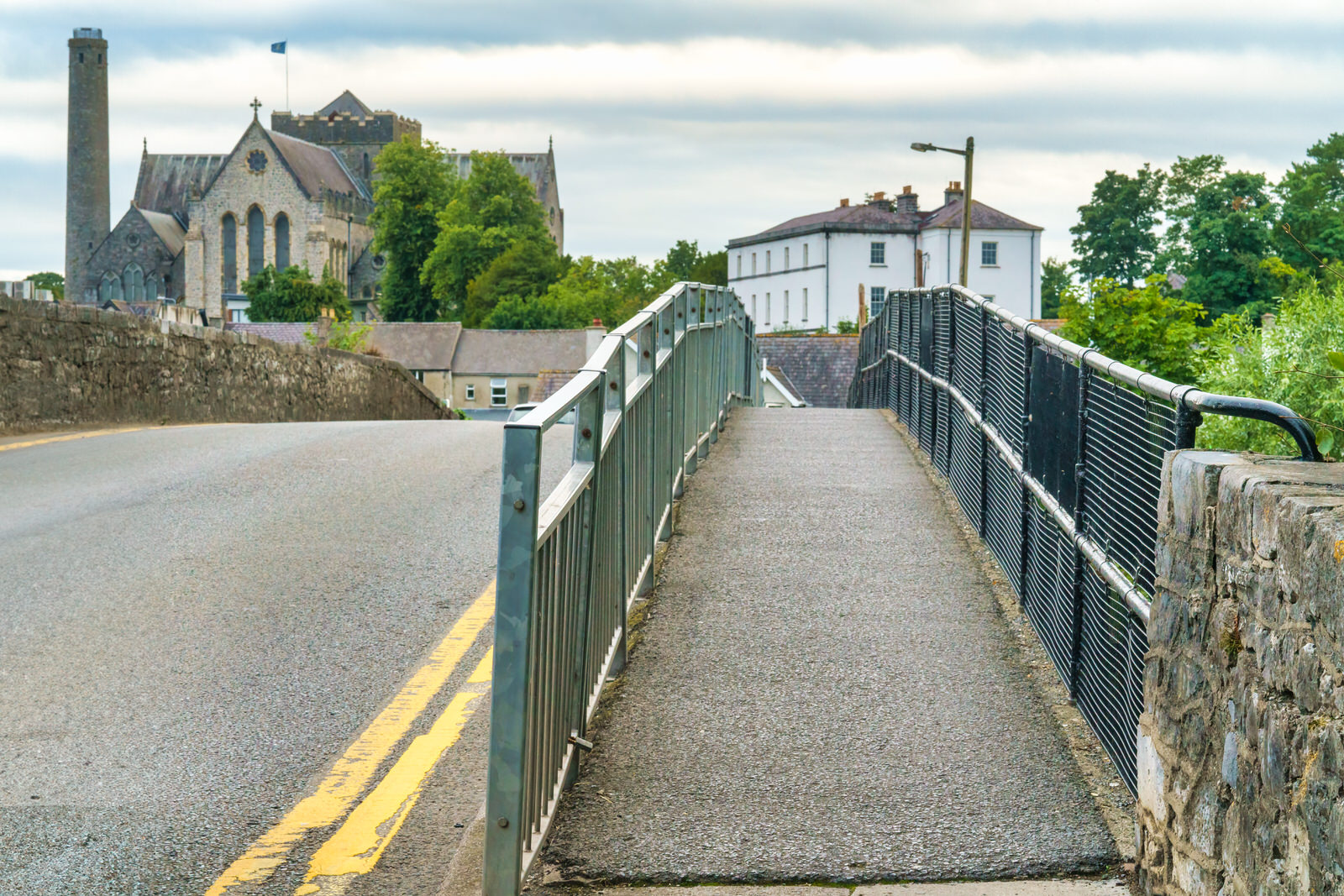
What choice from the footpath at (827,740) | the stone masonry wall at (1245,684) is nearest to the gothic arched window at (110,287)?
the footpath at (827,740)

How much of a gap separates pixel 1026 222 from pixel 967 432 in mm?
87132

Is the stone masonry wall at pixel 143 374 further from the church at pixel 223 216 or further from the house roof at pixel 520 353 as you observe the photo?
the church at pixel 223 216

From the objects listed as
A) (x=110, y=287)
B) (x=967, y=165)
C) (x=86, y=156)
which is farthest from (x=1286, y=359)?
(x=110, y=287)

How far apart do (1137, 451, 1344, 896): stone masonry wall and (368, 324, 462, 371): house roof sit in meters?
90.0

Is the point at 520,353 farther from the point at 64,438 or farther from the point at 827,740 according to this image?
the point at 827,740

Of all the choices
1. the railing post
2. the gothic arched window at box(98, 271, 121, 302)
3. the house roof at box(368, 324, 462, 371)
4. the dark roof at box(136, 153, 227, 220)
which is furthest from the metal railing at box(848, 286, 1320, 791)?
the dark roof at box(136, 153, 227, 220)

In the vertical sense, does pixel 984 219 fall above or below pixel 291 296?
above

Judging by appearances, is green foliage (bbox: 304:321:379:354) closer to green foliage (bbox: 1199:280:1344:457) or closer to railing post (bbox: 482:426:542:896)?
green foliage (bbox: 1199:280:1344:457)

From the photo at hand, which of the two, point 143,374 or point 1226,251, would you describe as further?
point 1226,251

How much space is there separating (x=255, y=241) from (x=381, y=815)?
119185mm

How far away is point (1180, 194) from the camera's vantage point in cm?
10169

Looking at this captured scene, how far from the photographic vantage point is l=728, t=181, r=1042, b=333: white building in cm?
9088

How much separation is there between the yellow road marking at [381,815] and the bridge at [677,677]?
15mm

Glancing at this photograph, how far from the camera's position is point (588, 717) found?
4.70 m
